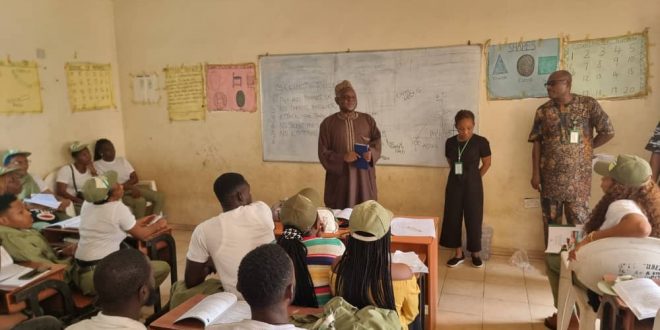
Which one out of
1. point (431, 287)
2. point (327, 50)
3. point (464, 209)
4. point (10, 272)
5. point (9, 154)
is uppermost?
point (327, 50)

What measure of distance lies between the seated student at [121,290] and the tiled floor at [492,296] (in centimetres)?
215

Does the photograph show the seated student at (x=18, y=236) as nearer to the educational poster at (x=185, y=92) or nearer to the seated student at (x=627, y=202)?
the educational poster at (x=185, y=92)

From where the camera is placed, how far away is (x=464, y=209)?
450 cm

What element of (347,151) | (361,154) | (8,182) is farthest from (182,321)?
(8,182)

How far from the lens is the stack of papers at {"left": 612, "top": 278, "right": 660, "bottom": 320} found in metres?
1.90

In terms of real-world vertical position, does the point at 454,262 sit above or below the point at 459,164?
below

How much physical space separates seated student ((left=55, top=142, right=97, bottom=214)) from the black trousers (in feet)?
12.3

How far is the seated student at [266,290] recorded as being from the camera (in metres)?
1.49

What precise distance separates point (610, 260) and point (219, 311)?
5.97ft

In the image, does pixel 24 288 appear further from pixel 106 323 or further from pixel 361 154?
pixel 361 154

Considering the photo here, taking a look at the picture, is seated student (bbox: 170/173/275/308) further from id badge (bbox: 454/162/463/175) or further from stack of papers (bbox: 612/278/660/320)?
id badge (bbox: 454/162/463/175)

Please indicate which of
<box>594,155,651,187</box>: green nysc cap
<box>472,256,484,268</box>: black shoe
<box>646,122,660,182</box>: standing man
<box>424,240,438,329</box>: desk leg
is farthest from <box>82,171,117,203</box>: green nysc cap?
<box>646,122,660,182</box>: standing man

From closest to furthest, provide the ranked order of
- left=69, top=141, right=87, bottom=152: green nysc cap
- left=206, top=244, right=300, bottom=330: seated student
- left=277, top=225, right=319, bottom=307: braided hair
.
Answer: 1. left=206, top=244, right=300, bottom=330: seated student
2. left=277, top=225, right=319, bottom=307: braided hair
3. left=69, top=141, right=87, bottom=152: green nysc cap

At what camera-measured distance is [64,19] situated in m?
5.25
